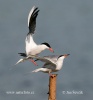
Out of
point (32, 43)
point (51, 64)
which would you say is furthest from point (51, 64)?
point (32, 43)

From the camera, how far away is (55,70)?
10320 mm

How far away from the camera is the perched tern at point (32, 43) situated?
1248 centimetres

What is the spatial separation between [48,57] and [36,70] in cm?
50

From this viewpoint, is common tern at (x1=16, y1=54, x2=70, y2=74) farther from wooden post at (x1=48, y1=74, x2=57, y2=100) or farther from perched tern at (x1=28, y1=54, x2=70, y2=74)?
wooden post at (x1=48, y1=74, x2=57, y2=100)

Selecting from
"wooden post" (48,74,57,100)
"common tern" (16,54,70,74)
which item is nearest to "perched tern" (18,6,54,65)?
"common tern" (16,54,70,74)

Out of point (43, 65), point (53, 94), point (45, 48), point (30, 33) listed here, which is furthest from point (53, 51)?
point (53, 94)

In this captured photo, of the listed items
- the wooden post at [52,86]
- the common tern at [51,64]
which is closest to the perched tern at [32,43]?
the common tern at [51,64]

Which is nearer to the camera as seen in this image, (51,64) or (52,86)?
(52,86)

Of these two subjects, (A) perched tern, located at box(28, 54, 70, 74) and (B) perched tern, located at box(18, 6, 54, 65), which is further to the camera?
(B) perched tern, located at box(18, 6, 54, 65)

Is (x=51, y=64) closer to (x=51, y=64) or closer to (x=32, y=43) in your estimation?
(x=51, y=64)

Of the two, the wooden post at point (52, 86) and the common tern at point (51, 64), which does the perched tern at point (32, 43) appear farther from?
the wooden post at point (52, 86)

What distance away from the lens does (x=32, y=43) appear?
13.0 m

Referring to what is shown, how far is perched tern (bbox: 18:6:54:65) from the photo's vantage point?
491 inches

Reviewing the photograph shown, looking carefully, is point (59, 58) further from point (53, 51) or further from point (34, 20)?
point (34, 20)
